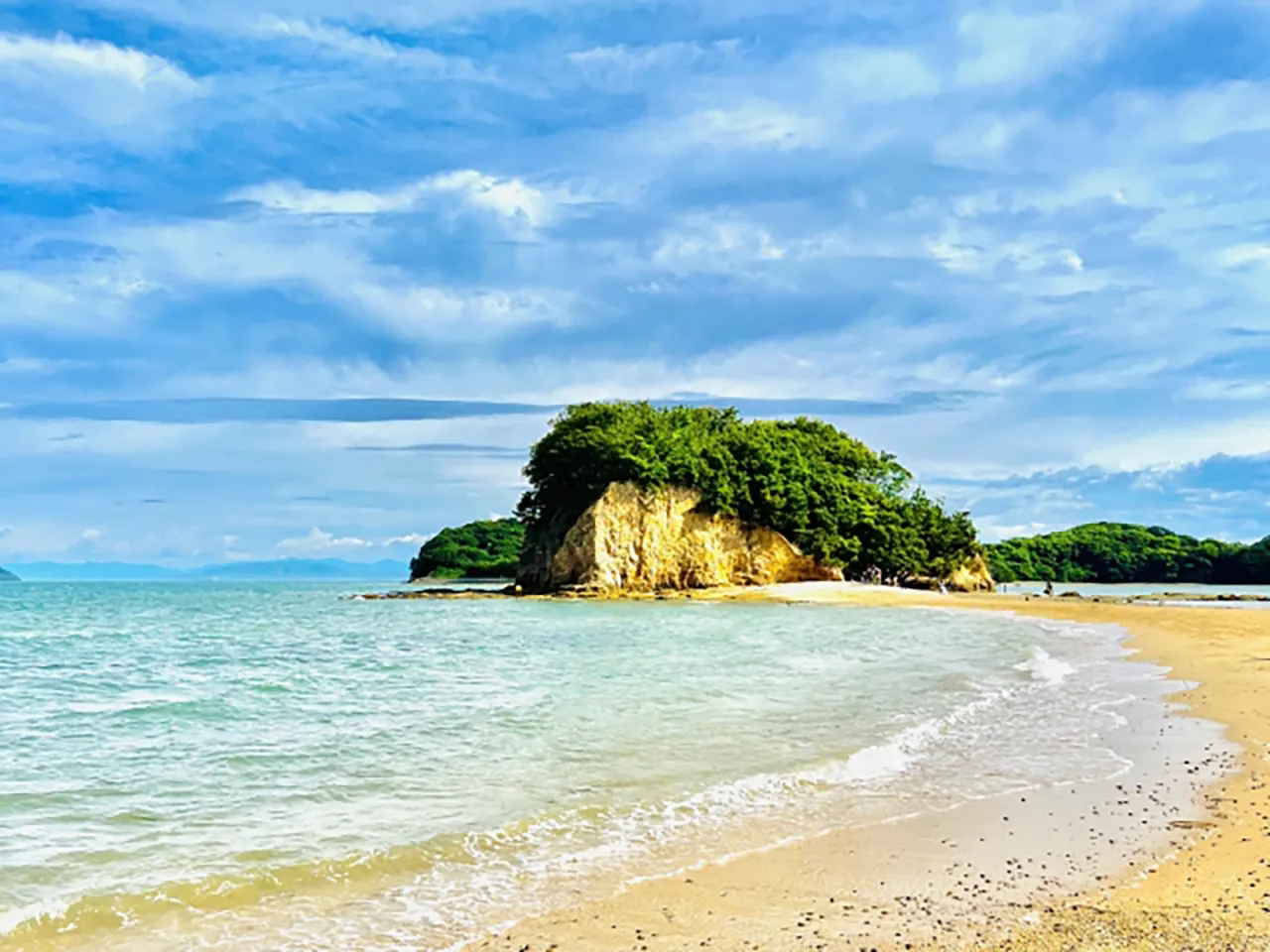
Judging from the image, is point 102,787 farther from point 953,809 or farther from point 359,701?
point 953,809

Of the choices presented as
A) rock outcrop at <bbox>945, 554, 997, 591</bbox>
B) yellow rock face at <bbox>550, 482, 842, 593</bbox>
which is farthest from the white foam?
rock outcrop at <bbox>945, 554, 997, 591</bbox>

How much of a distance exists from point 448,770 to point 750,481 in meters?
51.6

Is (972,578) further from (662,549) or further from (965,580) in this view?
(662,549)

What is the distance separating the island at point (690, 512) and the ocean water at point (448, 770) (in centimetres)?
3674

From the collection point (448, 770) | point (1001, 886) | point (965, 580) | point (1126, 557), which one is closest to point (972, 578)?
point (965, 580)

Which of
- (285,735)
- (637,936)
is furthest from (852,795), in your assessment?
(285,735)

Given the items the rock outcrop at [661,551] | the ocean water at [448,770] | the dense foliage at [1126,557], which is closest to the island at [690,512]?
the rock outcrop at [661,551]

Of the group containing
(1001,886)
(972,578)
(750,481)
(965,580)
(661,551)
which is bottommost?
(1001,886)

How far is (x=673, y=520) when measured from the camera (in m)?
59.3

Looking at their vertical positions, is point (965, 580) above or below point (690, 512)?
below

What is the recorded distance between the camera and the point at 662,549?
58.9 metres

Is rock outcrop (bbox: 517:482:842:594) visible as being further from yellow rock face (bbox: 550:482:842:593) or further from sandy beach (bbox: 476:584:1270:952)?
sandy beach (bbox: 476:584:1270:952)

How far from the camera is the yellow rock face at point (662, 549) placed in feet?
189

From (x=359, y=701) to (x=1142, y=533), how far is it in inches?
4513
